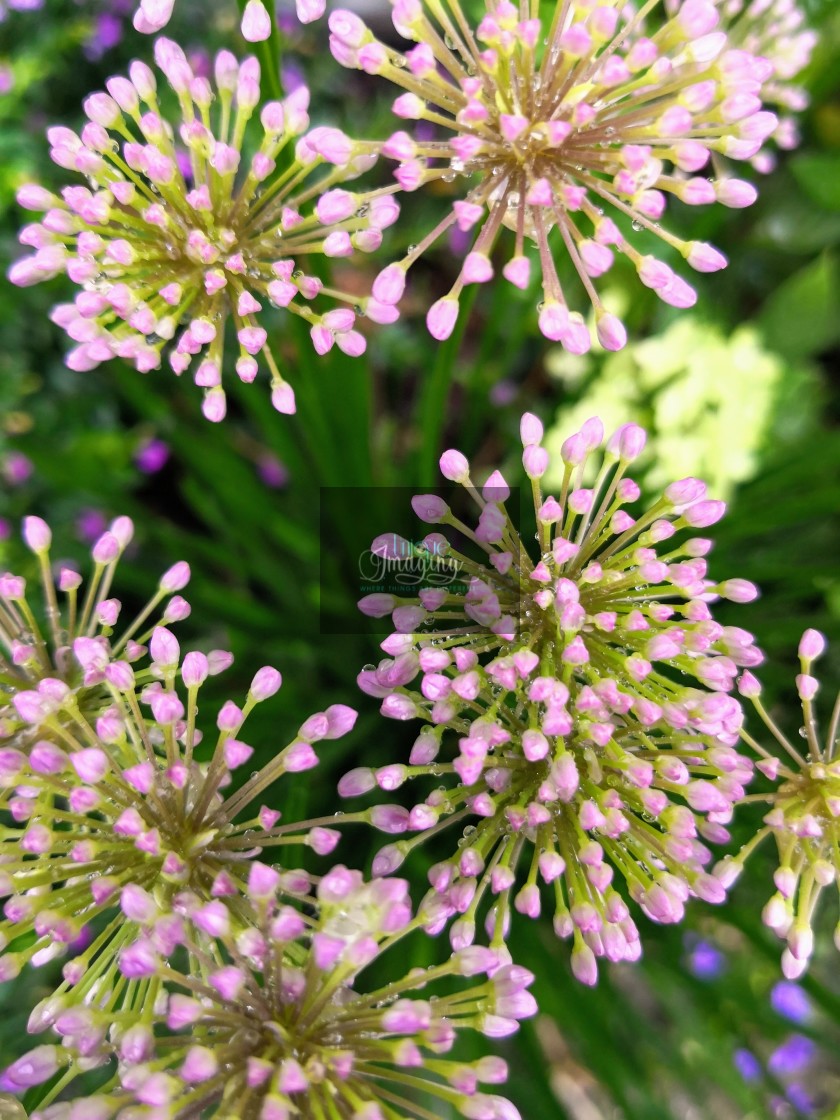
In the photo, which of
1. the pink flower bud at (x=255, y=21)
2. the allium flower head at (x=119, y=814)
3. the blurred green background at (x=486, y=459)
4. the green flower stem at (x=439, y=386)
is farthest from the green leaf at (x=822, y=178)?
the allium flower head at (x=119, y=814)

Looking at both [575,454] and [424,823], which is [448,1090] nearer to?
[424,823]

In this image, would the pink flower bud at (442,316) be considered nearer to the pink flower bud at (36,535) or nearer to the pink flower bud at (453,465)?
the pink flower bud at (453,465)

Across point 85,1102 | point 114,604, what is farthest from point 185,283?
point 85,1102

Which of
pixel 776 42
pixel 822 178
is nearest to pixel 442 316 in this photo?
pixel 776 42

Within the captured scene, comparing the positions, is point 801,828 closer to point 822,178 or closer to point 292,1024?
point 292,1024

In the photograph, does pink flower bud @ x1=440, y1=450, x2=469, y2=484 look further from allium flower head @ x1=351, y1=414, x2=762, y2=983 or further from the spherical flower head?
the spherical flower head

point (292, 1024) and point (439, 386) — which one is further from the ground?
point (439, 386)

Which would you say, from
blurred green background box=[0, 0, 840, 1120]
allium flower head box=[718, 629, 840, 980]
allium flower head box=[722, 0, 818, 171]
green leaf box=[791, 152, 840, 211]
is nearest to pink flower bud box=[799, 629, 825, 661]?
allium flower head box=[718, 629, 840, 980]
